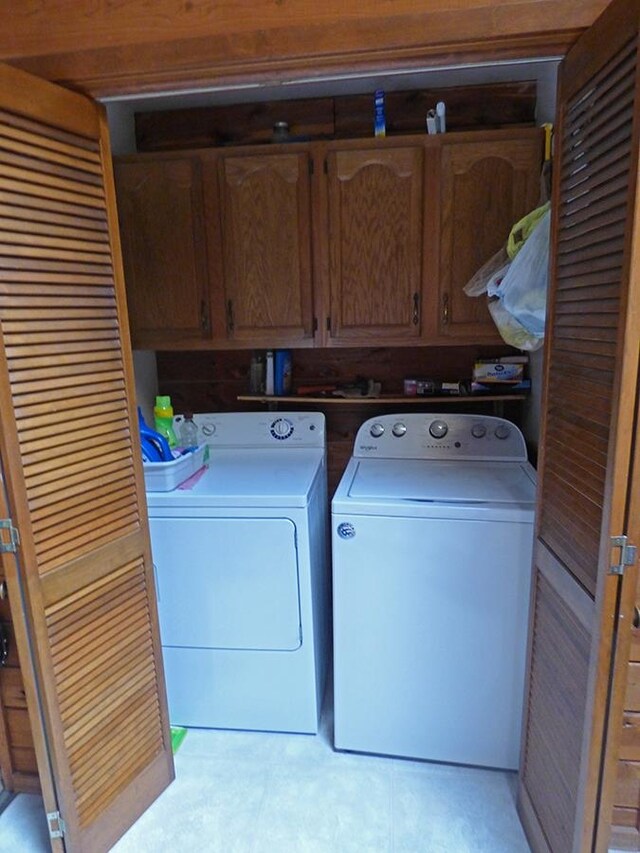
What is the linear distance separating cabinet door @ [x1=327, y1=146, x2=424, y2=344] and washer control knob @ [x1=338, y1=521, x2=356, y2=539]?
2.40 feet

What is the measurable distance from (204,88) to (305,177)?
2.28 ft

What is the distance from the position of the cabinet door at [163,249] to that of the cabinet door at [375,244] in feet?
1.70

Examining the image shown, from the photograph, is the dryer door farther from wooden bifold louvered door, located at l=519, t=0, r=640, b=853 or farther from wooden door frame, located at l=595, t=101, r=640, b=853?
wooden door frame, located at l=595, t=101, r=640, b=853

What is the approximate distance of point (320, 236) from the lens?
1980mm

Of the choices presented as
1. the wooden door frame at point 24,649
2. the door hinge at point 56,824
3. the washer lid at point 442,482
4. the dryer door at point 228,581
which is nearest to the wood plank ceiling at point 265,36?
the wooden door frame at point 24,649

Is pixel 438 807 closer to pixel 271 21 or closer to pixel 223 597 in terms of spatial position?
pixel 223 597

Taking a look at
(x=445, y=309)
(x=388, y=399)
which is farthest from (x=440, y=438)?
(x=445, y=309)

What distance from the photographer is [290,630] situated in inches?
73.4

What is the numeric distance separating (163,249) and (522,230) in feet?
4.23

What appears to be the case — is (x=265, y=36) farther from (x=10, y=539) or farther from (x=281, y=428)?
(x=281, y=428)

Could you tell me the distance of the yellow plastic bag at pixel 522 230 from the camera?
153 cm

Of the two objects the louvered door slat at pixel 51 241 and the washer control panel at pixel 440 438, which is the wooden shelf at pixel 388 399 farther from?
the louvered door slat at pixel 51 241

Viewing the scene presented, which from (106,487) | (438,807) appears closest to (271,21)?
(106,487)

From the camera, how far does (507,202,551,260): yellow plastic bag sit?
153 centimetres
